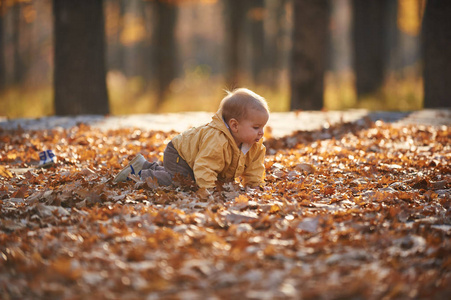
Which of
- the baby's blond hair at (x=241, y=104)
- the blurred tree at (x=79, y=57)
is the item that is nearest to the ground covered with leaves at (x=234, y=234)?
the baby's blond hair at (x=241, y=104)

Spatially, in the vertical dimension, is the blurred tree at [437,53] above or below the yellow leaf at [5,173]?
above

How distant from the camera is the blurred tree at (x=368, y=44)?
1484 centimetres

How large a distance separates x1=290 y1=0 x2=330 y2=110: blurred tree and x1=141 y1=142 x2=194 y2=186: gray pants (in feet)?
23.1

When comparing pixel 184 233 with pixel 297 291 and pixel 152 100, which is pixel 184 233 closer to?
pixel 297 291

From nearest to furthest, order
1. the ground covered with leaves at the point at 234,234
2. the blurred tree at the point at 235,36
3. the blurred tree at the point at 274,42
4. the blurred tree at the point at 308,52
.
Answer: the ground covered with leaves at the point at 234,234 → the blurred tree at the point at 308,52 → the blurred tree at the point at 235,36 → the blurred tree at the point at 274,42

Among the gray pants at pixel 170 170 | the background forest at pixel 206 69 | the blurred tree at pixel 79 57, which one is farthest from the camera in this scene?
the background forest at pixel 206 69

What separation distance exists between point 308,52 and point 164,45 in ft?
22.1

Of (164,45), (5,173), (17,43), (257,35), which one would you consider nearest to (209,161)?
(5,173)

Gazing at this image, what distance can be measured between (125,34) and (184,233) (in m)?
29.4

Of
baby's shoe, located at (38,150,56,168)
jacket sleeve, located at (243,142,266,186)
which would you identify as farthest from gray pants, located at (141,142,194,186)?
baby's shoe, located at (38,150,56,168)

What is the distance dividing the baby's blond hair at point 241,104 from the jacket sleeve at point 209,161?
10.0 inches

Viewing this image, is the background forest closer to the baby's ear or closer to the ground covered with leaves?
the baby's ear

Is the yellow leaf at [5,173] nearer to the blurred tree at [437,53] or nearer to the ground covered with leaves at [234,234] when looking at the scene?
the ground covered with leaves at [234,234]

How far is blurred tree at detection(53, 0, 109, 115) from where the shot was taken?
976 cm
